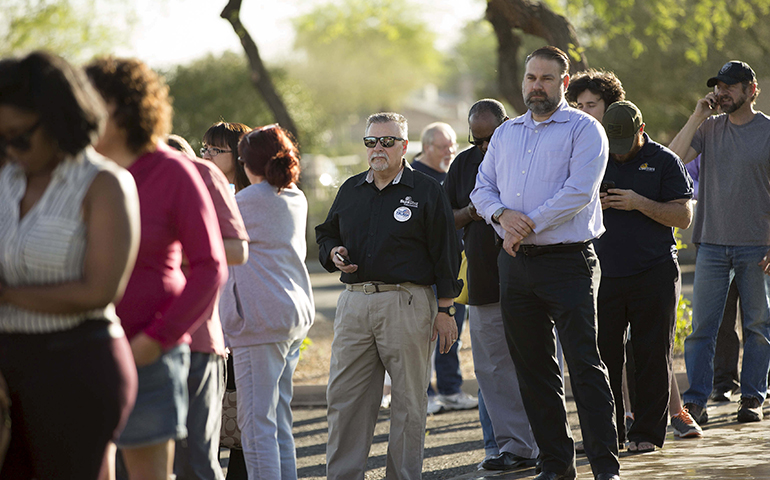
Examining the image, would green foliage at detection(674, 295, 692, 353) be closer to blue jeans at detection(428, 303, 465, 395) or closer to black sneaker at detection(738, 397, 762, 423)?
blue jeans at detection(428, 303, 465, 395)

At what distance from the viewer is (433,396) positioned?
310 inches

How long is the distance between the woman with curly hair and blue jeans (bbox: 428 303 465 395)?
4818 millimetres

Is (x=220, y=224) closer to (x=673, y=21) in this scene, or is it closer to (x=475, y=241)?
(x=475, y=241)

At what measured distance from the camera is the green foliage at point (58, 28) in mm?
27375

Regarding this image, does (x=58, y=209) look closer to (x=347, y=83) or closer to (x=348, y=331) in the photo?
(x=348, y=331)

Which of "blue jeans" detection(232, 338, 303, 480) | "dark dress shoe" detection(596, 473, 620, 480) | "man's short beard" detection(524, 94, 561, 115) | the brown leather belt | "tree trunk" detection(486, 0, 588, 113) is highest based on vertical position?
"tree trunk" detection(486, 0, 588, 113)

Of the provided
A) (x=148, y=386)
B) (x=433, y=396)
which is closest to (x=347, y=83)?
(x=433, y=396)

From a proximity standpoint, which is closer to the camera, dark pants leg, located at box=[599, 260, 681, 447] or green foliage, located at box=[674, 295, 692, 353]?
dark pants leg, located at box=[599, 260, 681, 447]

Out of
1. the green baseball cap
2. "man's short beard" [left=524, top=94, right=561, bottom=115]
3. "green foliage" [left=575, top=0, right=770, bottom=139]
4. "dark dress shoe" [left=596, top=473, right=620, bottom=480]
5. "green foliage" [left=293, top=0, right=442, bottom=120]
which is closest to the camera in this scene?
"dark dress shoe" [left=596, top=473, right=620, bottom=480]

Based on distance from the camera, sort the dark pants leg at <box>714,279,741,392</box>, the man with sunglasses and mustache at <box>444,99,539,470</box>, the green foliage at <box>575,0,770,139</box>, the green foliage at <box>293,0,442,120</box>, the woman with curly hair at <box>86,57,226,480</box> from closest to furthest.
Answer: the woman with curly hair at <box>86,57,226,480</box> → the man with sunglasses and mustache at <box>444,99,539,470</box> → the dark pants leg at <box>714,279,741,392</box> → the green foliage at <box>575,0,770,139</box> → the green foliage at <box>293,0,442,120</box>

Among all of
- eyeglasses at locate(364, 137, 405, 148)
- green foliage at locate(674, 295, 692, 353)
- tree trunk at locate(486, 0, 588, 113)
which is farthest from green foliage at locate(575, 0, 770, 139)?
eyeglasses at locate(364, 137, 405, 148)

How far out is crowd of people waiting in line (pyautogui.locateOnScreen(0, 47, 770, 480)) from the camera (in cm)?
271

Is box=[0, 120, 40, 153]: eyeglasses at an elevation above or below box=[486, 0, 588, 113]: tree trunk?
below

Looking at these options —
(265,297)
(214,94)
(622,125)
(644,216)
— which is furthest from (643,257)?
(214,94)
